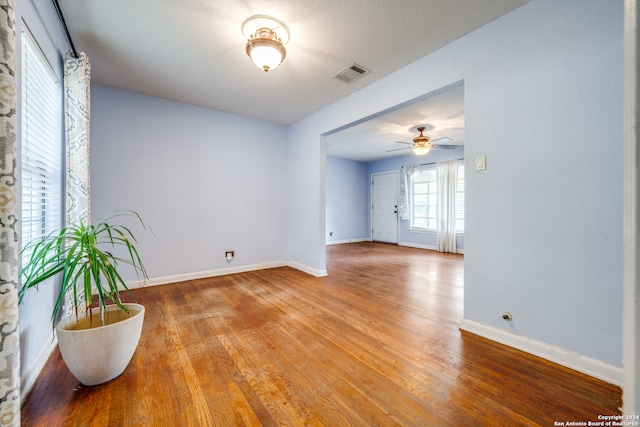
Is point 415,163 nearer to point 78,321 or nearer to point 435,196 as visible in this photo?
point 435,196

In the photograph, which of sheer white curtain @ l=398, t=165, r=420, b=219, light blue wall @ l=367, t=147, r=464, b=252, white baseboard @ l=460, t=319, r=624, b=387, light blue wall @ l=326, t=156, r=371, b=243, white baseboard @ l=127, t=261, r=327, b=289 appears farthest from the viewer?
light blue wall @ l=326, t=156, r=371, b=243

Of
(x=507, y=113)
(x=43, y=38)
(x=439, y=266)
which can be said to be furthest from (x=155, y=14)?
(x=439, y=266)

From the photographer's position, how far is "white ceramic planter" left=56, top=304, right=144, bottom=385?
4.57ft

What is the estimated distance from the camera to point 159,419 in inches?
49.6

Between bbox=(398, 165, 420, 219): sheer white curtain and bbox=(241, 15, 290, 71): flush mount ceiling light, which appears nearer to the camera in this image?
bbox=(241, 15, 290, 71): flush mount ceiling light

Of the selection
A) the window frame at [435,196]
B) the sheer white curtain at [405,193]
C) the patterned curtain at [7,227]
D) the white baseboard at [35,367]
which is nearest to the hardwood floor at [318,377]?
the white baseboard at [35,367]

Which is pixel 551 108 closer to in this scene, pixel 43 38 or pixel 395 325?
pixel 395 325

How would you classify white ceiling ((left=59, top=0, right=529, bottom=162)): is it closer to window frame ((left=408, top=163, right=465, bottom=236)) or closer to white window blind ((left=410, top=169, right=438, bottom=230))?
window frame ((left=408, top=163, right=465, bottom=236))

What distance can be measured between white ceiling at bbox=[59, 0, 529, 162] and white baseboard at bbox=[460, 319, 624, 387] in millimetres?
2449

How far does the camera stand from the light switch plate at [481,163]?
2.06 meters

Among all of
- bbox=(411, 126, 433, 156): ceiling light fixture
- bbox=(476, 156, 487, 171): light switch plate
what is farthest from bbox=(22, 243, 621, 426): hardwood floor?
bbox=(411, 126, 433, 156): ceiling light fixture

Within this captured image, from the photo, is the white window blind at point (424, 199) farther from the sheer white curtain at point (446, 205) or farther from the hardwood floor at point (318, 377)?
the hardwood floor at point (318, 377)

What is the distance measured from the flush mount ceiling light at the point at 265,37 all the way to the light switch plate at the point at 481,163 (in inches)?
73.3

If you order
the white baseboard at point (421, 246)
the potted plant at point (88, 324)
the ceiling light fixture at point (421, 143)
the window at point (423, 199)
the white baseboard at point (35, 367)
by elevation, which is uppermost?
the ceiling light fixture at point (421, 143)
